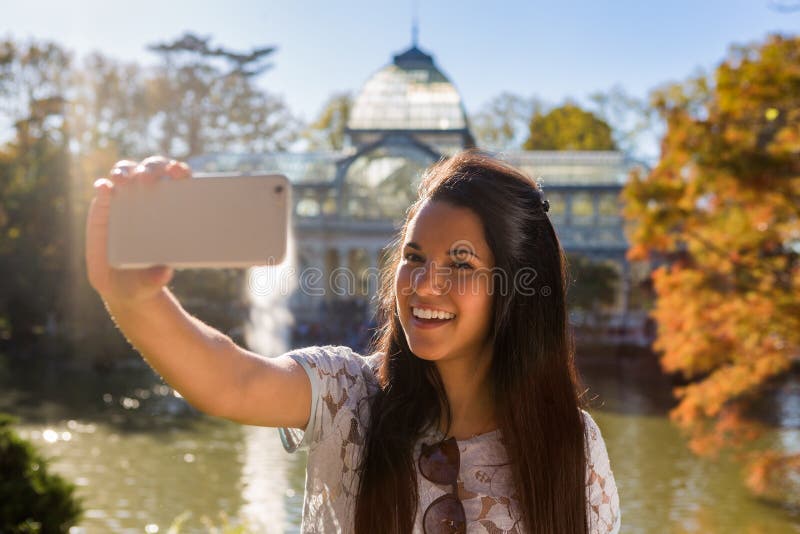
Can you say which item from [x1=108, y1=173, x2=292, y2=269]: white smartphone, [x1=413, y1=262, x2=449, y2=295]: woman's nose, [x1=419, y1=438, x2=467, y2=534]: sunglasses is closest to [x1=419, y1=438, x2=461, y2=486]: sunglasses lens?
[x1=419, y1=438, x2=467, y2=534]: sunglasses

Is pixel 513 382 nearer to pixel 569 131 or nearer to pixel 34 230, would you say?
pixel 34 230

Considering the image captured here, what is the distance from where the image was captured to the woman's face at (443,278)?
1.87m

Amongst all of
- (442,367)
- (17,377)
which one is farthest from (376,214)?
(442,367)

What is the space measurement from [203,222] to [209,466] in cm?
1076

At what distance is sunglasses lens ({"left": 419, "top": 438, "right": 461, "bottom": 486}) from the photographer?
188cm

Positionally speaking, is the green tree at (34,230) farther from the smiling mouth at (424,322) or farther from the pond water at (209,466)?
the smiling mouth at (424,322)

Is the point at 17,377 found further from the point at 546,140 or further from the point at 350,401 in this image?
the point at 546,140

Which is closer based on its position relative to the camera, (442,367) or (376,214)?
(442,367)

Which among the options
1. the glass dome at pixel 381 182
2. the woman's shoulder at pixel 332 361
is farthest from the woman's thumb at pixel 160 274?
→ the glass dome at pixel 381 182

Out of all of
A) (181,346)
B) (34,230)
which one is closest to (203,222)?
(181,346)

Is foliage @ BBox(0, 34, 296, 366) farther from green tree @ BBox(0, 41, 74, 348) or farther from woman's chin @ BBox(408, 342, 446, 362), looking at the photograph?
woman's chin @ BBox(408, 342, 446, 362)

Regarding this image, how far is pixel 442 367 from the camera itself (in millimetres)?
2012

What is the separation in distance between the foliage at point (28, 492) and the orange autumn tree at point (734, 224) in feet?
21.7

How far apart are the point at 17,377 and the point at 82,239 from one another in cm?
346
